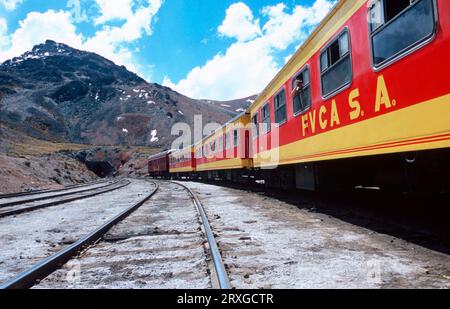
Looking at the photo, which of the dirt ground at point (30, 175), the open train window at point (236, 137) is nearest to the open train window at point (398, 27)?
the open train window at point (236, 137)

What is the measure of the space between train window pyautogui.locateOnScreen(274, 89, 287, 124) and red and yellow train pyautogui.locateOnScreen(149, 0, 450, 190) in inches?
1.1

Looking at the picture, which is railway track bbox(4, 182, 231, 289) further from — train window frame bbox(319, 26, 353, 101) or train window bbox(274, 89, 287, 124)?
train window bbox(274, 89, 287, 124)

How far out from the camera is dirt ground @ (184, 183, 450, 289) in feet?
11.4

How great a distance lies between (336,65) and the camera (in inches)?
271

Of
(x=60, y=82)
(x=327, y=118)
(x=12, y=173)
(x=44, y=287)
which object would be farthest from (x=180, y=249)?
(x=60, y=82)

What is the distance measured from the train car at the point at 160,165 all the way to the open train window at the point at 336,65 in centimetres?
3406

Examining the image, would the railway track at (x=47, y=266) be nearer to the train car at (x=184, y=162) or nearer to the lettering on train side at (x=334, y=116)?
the lettering on train side at (x=334, y=116)

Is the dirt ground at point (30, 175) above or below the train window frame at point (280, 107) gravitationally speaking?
below

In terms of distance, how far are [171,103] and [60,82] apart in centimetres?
5161

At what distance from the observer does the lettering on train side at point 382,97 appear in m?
5.09

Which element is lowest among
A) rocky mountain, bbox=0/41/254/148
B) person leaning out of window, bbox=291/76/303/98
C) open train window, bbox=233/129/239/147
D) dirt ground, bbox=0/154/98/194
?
dirt ground, bbox=0/154/98/194

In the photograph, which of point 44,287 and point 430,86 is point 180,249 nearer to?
point 44,287

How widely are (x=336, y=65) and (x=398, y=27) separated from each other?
2.10 m

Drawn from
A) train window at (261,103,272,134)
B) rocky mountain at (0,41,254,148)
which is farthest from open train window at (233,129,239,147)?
rocky mountain at (0,41,254,148)
